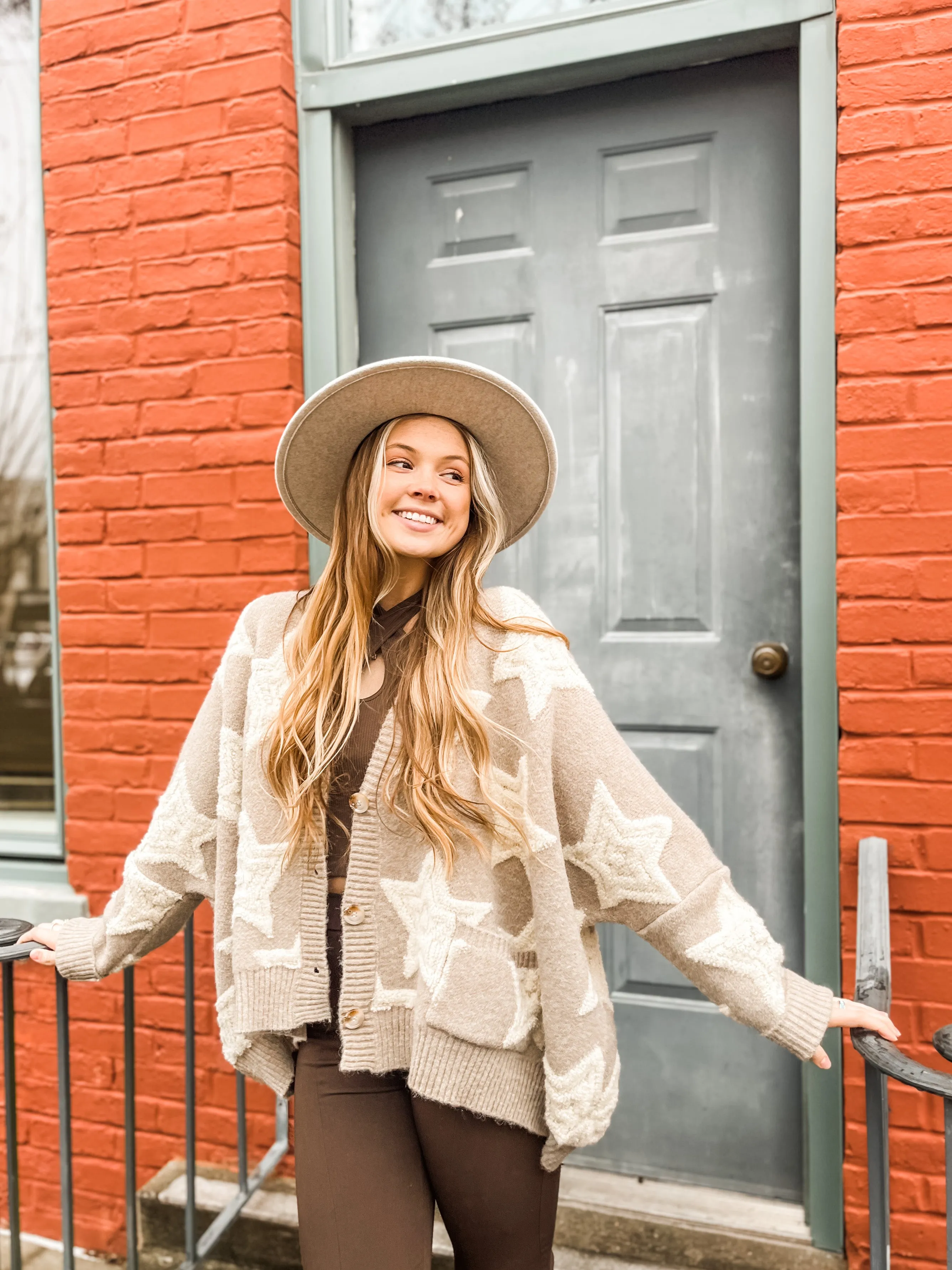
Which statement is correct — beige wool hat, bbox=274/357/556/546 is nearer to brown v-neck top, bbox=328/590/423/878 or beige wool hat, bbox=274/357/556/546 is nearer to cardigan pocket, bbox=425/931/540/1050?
brown v-neck top, bbox=328/590/423/878

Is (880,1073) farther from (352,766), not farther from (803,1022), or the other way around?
(352,766)

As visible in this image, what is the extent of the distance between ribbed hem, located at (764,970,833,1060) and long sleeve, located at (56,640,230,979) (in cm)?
96

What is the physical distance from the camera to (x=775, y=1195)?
252 centimetres

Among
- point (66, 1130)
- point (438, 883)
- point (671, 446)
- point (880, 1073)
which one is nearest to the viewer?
point (880, 1073)

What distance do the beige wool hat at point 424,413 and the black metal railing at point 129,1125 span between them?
100cm

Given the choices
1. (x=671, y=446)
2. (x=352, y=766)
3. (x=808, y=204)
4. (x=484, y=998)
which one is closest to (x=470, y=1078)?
(x=484, y=998)

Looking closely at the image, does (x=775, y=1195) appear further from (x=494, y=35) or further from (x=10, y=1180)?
(x=494, y=35)

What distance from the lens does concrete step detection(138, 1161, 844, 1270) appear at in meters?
2.37

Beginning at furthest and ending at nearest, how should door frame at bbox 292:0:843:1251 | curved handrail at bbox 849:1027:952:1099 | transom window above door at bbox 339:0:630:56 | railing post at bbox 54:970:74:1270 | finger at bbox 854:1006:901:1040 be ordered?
transom window above door at bbox 339:0:630:56 → door frame at bbox 292:0:843:1251 → railing post at bbox 54:970:74:1270 → finger at bbox 854:1006:901:1040 → curved handrail at bbox 849:1027:952:1099

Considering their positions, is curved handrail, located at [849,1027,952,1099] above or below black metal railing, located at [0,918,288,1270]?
above

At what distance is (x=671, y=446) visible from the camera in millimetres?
2578

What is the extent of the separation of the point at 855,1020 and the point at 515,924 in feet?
1.69

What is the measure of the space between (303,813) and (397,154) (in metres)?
1.97

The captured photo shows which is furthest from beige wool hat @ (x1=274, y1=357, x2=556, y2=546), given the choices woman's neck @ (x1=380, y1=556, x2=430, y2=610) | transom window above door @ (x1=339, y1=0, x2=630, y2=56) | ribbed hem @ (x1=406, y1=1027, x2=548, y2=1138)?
transom window above door @ (x1=339, y1=0, x2=630, y2=56)
